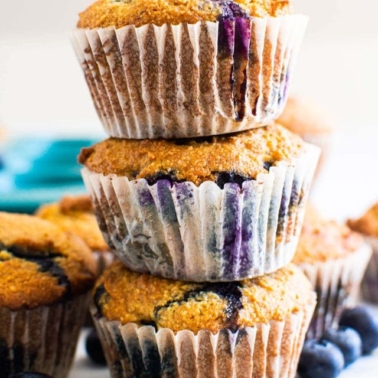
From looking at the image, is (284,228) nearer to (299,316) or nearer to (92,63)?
(299,316)

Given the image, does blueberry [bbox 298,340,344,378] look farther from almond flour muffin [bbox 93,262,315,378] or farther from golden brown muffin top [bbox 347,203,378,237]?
golden brown muffin top [bbox 347,203,378,237]

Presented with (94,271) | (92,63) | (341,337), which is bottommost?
(341,337)

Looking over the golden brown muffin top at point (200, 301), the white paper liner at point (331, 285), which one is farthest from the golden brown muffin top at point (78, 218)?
the white paper liner at point (331, 285)

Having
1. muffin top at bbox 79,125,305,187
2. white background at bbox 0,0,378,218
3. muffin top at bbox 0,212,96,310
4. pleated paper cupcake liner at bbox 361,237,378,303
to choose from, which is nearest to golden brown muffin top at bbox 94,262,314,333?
muffin top at bbox 0,212,96,310

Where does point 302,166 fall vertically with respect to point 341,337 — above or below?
above

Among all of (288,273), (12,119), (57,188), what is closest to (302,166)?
(288,273)

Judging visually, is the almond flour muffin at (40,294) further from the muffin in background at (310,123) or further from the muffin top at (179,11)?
the muffin in background at (310,123)
